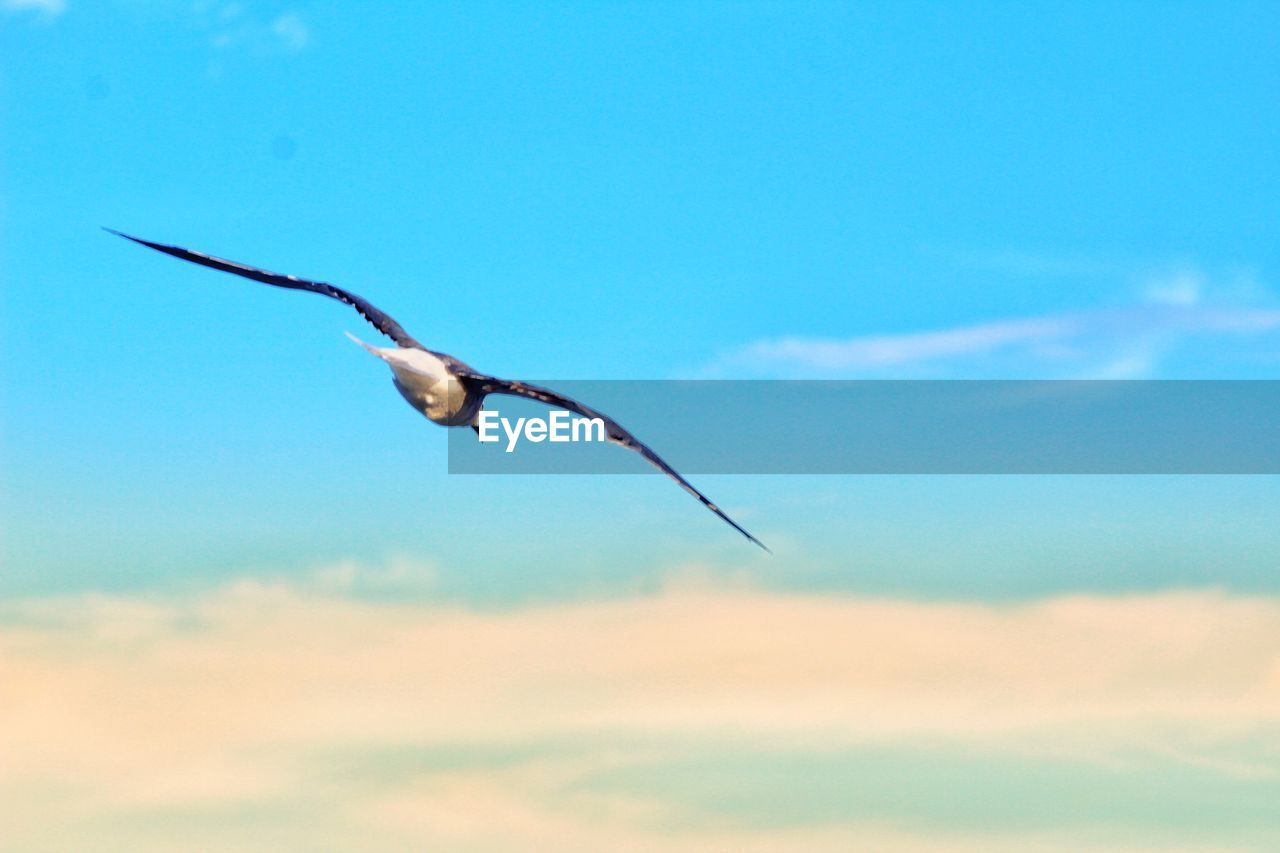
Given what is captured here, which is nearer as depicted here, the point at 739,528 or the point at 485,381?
the point at 739,528

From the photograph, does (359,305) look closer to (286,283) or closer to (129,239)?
(286,283)

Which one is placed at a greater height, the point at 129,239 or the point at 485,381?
the point at 129,239

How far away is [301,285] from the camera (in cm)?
4328

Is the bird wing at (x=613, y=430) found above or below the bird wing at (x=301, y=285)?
below

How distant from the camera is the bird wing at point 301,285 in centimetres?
4328

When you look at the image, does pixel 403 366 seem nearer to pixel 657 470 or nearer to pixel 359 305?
pixel 359 305

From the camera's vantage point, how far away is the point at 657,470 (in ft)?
131

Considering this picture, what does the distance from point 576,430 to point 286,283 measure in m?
7.83

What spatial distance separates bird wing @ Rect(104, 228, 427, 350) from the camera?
142ft

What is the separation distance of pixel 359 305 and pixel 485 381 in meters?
4.18

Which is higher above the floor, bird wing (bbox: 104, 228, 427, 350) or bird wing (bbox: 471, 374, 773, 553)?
bird wing (bbox: 104, 228, 427, 350)

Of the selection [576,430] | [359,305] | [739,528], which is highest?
[359,305]

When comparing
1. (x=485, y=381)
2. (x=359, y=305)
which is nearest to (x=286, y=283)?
(x=359, y=305)

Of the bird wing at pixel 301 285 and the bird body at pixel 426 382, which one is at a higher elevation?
the bird wing at pixel 301 285
